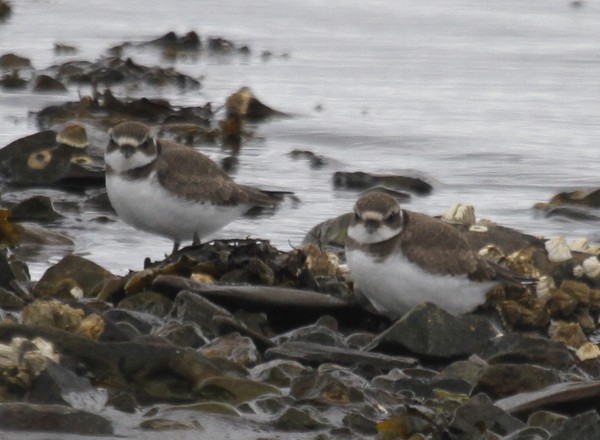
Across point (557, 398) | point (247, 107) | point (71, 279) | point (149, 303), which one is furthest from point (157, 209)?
point (247, 107)

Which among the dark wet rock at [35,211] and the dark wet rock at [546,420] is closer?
the dark wet rock at [546,420]

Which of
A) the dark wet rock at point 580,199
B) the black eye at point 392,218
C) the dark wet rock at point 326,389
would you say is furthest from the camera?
the dark wet rock at point 580,199

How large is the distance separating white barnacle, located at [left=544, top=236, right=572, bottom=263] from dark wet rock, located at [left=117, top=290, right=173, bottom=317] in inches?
76.8

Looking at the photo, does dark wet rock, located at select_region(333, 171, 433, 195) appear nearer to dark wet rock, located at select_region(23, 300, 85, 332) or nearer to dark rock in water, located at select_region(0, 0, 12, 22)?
dark wet rock, located at select_region(23, 300, 85, 332)

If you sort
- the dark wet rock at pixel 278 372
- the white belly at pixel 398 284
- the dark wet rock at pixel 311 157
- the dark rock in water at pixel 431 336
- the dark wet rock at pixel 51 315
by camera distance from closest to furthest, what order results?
the dark wet rock at pixel 278 372 < the dark wet rock at pixel 51 315 < the dark rock in water at pixel 431 336 < the white belly at pixel 398 284 < the dark wet rock at pixel 311 157

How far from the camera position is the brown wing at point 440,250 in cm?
581

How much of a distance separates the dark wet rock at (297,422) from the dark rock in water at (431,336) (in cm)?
99

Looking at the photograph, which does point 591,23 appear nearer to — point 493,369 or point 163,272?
point 163,272

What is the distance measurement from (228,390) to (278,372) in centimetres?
34

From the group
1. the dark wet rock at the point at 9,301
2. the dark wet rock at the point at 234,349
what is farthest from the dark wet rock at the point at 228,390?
the dark wet rock at the point at 9,301

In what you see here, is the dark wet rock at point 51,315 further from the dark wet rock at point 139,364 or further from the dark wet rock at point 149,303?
the dark wet rock at point 149,303

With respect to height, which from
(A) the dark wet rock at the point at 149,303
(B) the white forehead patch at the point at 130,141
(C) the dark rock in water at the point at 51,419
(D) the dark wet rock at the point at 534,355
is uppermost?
(B) the white forehead patch at the point at 130,141

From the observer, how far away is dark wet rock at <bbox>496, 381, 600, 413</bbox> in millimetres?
4367

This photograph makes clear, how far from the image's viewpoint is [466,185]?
9.34 metres
